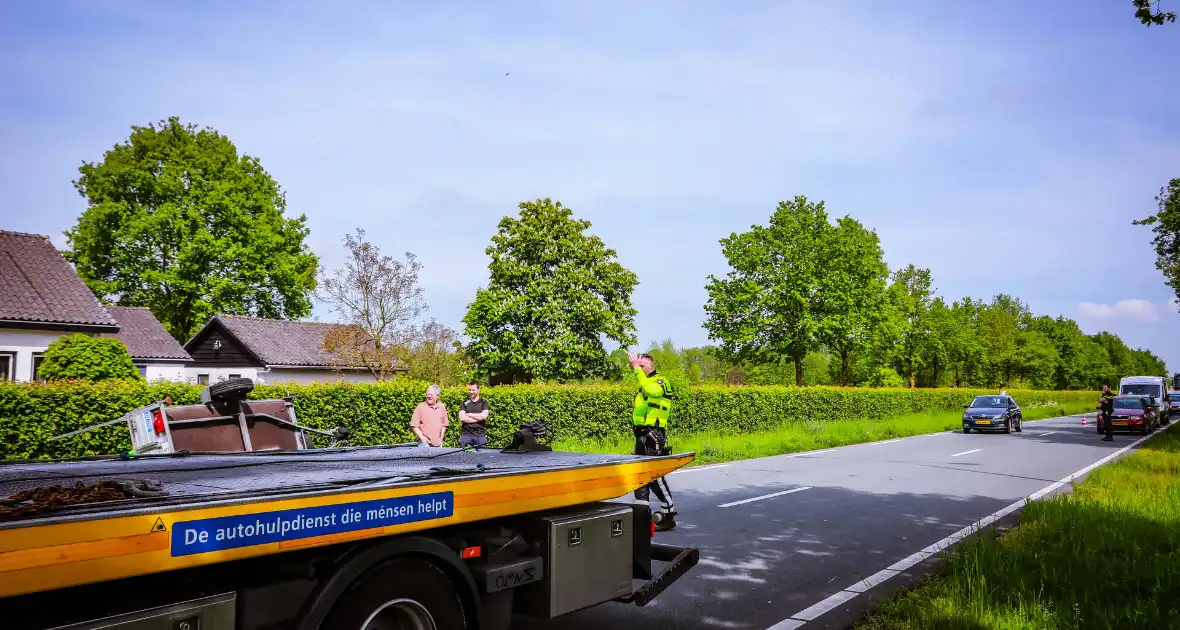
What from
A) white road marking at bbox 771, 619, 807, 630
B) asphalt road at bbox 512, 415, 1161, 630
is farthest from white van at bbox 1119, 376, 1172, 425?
white road marking at bbox 771, 619, 807, 630

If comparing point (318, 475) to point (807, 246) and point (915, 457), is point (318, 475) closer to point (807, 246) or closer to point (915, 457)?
point (915, 457)

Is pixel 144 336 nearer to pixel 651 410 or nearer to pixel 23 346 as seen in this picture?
pixel 23 346

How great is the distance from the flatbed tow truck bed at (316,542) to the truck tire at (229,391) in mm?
1364

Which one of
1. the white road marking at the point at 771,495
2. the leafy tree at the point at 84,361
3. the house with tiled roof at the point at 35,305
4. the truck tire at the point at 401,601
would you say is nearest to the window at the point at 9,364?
the house with tiled roof at the point at 35,305

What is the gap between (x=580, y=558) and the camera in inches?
179

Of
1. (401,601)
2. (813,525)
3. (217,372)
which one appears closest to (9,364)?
(217,372)

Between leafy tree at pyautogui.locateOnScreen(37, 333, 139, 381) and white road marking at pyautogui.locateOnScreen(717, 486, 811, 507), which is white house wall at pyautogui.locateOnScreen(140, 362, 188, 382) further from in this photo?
white road marking at pyautogui.locateOnScreen(717, 486, 811, 507)

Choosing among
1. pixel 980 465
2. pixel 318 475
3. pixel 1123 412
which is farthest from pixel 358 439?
pixel 1123 412

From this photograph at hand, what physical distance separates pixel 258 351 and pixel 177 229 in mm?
7779

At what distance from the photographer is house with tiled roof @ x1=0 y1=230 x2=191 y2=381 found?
86.4 ft

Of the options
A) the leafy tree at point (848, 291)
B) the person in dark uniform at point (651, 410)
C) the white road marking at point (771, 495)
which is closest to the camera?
the person in dark uniform at point (651, 410)

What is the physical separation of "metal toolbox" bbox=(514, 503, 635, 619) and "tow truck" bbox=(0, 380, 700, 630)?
0.03 ft

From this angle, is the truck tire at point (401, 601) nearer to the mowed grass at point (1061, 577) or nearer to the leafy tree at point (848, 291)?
the mowed grass at point (1061, 577)

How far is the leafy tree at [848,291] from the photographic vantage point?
155 ft
